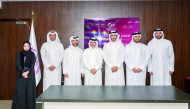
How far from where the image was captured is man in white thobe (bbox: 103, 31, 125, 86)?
4.64 meters

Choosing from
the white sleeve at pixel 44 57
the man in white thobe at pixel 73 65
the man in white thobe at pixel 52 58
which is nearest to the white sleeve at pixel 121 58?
the man in white thobe at pixel 73 65

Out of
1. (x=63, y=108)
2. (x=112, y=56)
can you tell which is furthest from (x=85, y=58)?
(x=63, y=108)

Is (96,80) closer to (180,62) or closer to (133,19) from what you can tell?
(133,19)

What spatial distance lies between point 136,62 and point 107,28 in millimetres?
1251

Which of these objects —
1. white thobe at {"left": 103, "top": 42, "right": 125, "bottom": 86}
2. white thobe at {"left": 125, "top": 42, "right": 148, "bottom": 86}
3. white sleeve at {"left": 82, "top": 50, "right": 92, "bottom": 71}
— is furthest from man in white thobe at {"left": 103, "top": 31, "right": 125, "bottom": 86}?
white sleeve at {"left": 82, "top": 50, "right": 92, "bottom": 71}

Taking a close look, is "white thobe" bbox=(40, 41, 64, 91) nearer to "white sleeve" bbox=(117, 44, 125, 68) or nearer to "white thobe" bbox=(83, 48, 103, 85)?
"white thobe" bbox=(83, 48, 103, 85)

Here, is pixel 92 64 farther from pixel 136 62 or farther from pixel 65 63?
pixel 136 62

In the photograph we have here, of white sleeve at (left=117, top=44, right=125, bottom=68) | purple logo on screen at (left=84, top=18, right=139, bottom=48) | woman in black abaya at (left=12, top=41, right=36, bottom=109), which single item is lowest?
woman in black abaya at (left=12, top=41, right=36, bottom=109)

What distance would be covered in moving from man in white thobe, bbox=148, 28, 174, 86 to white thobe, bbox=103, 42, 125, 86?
71 cm

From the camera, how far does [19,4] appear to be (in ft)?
17.5

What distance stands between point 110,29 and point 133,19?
2.11 ft

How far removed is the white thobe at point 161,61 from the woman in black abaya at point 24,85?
2.67 metres

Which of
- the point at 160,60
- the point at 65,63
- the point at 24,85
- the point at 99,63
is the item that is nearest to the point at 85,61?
the point at 99,63

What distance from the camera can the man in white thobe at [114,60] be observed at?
15.2ft
